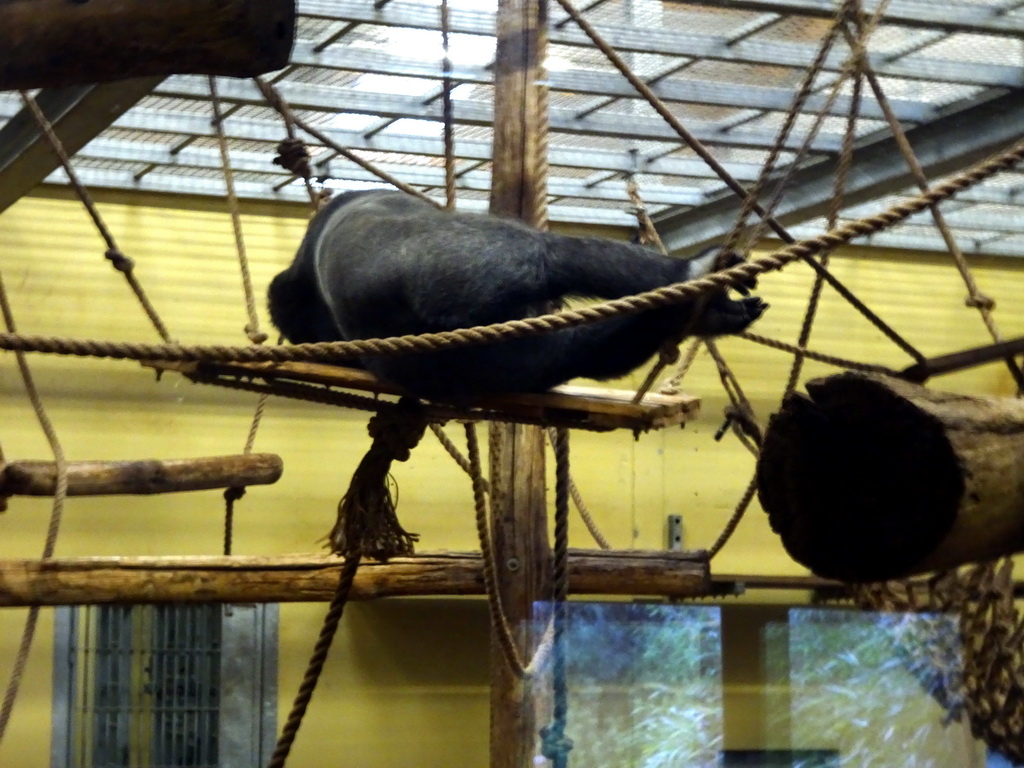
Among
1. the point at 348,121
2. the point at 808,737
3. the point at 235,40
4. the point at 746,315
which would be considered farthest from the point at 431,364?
the point at 348,121

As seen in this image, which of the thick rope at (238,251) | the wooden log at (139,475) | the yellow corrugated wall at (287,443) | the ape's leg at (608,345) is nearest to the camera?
the ape's leg at (608,345)

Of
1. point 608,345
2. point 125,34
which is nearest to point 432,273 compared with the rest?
point 608,345

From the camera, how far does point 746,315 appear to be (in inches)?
84.1

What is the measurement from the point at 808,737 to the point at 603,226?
246 centimetres

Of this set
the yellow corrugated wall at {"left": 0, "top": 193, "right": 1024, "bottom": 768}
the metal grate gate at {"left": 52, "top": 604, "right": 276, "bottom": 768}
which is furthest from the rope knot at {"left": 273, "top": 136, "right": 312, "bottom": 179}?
the metal grate gate at {"left": 52, "top": 604, "right": 276, "bottom": 768}

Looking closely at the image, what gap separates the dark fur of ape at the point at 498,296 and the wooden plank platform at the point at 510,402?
4 cm

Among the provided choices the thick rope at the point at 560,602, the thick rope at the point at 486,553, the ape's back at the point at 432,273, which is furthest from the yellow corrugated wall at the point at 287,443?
the ape's back at the point at 432,273

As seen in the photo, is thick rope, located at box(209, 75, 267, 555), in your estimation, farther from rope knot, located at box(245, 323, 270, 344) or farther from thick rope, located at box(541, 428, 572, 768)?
thick rope, located at box(541, 428, 572, 768)

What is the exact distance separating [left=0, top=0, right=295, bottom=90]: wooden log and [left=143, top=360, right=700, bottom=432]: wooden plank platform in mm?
1213

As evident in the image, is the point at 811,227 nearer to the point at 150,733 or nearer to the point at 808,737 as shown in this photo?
the point at 808,737

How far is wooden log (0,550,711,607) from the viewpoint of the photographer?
10.4 feet

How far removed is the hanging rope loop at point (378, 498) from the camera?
7.31 ft

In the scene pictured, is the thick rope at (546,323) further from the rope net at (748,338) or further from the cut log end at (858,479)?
the cut log end at (858,479)

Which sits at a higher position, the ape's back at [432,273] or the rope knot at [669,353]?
the ape's back at [432,273]
